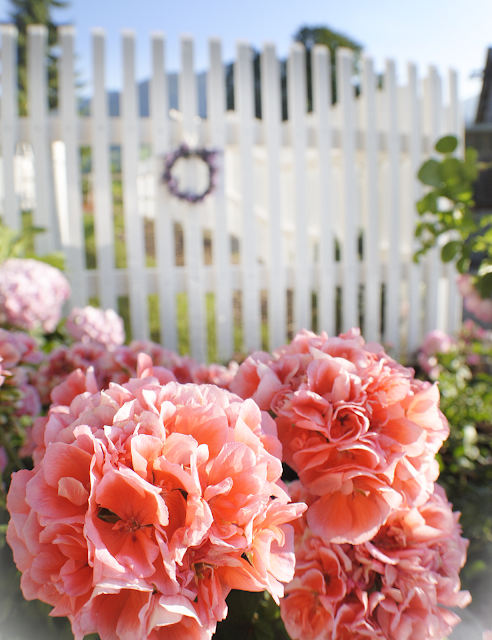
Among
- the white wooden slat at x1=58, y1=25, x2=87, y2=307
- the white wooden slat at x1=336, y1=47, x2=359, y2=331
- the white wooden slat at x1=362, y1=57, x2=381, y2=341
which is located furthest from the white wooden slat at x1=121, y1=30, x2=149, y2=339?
the white wooden slat at x1=362, y1=57, x2=381, y2=341

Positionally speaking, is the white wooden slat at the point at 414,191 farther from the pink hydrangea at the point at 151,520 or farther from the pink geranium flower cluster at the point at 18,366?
the pink hydrangea at the point at 151,520

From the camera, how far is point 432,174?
106cm

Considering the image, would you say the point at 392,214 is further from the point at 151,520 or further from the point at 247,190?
the point at 151,520

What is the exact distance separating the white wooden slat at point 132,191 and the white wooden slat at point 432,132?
2157 mm

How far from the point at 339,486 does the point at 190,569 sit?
15 centimetres

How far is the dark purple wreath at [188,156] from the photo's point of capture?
9.16ft

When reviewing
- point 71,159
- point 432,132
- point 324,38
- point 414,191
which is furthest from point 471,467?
point 324,38

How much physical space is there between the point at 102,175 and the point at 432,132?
2.49m

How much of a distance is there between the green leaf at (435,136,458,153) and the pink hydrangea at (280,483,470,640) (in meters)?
0.87

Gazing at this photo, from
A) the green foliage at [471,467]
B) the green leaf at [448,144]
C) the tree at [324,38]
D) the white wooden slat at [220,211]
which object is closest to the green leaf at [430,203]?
the green leaf at [448,144]

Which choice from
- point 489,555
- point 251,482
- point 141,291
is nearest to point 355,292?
point 141,291

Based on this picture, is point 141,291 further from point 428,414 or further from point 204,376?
point 428,414

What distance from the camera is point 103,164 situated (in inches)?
108

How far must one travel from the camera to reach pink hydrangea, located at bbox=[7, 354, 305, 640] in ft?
0.99
